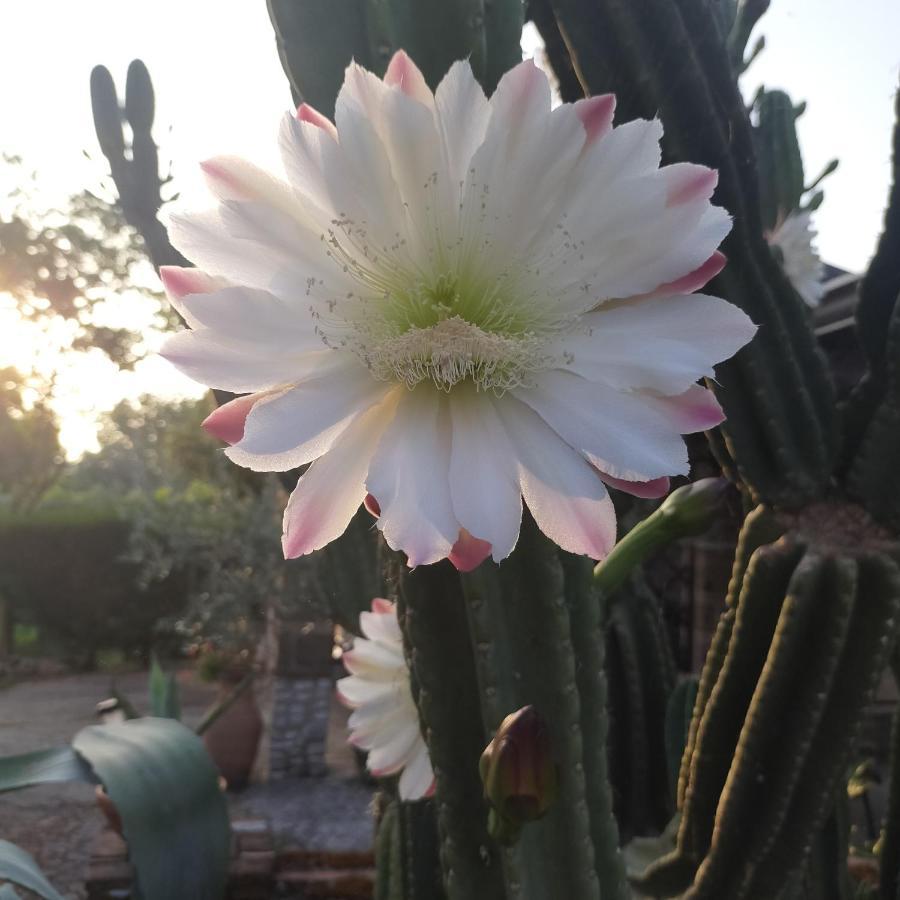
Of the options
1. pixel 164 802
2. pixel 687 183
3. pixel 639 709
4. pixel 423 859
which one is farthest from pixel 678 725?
pixel 687 183

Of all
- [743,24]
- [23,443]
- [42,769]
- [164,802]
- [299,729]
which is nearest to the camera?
[42,769]

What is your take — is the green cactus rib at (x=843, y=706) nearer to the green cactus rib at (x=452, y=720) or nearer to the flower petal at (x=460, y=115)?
the green cactus rib at (x=452, y=720)

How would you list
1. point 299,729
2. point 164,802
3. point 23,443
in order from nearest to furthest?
point 164,802 → point 299,729 → point 23,443

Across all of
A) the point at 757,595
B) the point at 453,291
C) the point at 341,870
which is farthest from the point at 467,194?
the point at 341,870

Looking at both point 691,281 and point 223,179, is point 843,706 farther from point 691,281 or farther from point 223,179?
point 223,179

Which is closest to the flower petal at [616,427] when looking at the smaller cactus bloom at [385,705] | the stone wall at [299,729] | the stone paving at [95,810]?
the smaller cactus bloom at [385,705]

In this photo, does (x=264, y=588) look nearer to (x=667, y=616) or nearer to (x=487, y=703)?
(x=667, y=616)

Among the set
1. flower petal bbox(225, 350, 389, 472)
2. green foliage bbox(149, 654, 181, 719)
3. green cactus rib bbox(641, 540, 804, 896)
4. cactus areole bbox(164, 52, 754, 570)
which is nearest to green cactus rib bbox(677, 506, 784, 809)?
green cactus rib bbox(641, 540, 804, 896)
